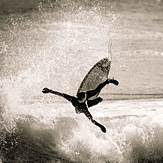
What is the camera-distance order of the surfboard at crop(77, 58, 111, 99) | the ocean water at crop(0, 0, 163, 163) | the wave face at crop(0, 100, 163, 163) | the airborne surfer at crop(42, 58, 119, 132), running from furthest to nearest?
1. the ocean water at crop(0, 0, 163, 163)
2. the wave face at crop(0, 100, 163, 163)
3. the surfboard at crop(77, 58, 111, 99)
4. the airborne surfer at crop(42, 58, 119, 132)

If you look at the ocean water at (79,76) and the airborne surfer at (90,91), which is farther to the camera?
the ocean water at (79,76)

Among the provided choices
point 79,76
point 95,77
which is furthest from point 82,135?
point 95,77

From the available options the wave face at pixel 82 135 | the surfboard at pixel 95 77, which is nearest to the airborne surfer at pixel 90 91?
the surfboard at pixel 95 77

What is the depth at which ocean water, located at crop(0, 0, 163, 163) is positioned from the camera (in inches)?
559

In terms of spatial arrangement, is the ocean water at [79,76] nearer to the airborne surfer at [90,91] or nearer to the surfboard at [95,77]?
the airborne surfer at [90,91]

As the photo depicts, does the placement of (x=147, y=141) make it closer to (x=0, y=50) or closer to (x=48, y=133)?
(x=48, y=133)

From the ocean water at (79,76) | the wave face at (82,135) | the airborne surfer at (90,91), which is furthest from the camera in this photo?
the ocean water at (79,76)

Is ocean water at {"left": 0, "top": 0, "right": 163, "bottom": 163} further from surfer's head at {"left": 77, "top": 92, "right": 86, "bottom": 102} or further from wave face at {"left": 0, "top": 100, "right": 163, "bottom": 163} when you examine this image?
surfer's head at {"left": 77, "top": 92, "right": 86, "bottom": 102}

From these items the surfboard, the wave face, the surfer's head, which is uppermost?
the surfboard

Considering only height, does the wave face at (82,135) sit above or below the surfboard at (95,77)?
below

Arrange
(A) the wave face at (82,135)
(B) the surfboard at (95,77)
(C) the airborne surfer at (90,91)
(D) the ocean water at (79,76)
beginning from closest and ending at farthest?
(C) the airborne surfer at (90,91) → (B) the surfboard at (95,77) → (A) the wave face at (82,135) → (D) the ocean water at (79,76)

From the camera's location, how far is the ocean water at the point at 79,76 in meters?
14.2

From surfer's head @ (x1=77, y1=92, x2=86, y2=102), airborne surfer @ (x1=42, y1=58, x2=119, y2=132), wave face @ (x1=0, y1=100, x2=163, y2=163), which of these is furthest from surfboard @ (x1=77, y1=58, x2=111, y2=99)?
wave face @ (x1=0, y1=100, x2=163, y2=163)

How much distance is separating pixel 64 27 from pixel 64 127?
11.7 feet
